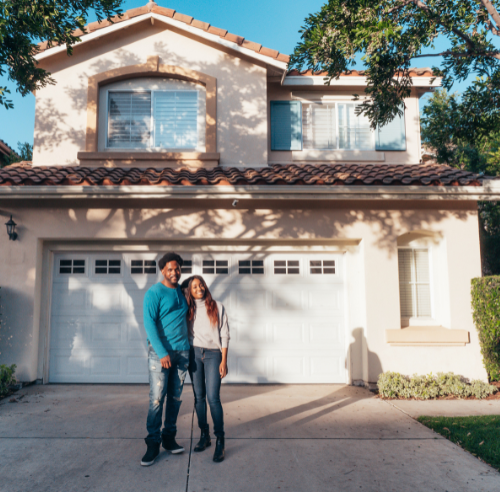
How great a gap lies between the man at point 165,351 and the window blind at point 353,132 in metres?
7.12

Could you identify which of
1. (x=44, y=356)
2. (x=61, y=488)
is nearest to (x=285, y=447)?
(x=61, y=488)

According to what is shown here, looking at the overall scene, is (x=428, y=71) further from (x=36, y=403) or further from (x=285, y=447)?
(x=36, y=403)

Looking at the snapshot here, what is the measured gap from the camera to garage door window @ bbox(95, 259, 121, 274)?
7.46m

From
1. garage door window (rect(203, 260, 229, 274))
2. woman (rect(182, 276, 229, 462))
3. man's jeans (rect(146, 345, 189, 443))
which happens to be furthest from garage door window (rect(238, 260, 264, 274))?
man's jeans (rect(146, 345, 189, 443))

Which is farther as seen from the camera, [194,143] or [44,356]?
[194,143]

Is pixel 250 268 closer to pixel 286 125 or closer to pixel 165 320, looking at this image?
pixel 165 320

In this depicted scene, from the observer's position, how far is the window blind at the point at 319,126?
9.78 metres

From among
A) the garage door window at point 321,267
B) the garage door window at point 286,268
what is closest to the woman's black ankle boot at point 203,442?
the garage door window at point 286,268

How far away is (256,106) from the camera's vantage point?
9.16 m

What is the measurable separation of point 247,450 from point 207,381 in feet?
3.11

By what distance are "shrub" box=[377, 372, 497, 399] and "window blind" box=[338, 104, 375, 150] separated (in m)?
5.60

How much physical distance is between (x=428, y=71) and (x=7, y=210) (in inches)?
383

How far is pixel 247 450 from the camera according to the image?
4219 millimetres

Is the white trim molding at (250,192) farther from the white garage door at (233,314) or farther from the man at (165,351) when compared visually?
the man at (165,351)
